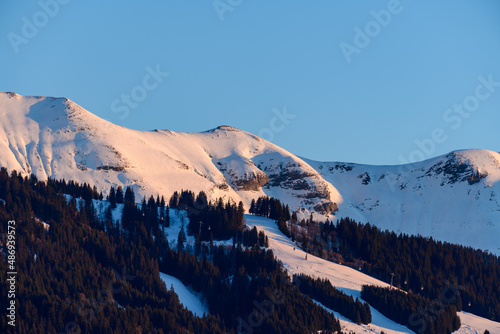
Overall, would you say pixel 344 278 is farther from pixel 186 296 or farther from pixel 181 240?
pixel 181 240

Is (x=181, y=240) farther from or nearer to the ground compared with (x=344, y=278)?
farther from the ground

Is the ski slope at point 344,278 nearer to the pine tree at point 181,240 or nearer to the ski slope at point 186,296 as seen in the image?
the pine tree at point 181,240

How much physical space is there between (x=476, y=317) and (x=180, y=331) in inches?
2378

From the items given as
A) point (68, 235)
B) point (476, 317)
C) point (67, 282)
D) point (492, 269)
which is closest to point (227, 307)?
point (67, 282)

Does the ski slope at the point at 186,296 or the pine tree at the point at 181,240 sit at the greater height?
the pine tree at the point at 181,240

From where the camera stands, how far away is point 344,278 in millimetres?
149250

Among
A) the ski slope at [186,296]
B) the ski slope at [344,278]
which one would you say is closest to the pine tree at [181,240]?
the ski slope at [186,296]

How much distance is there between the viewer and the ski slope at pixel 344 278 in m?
132

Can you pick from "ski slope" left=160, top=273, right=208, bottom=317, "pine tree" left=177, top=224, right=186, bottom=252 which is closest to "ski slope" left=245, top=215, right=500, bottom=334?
"pine tree" left=177, top=224, right=186, bottom=252

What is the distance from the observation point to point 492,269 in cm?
17850

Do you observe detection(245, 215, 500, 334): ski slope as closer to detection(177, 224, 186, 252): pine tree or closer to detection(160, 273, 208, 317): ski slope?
detection(177, 224, 186, 252): pine tree

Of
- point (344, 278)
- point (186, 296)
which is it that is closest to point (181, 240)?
point (186, 296)

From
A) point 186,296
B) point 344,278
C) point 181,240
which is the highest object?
point 181,240

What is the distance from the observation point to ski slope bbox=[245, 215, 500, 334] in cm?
13250
